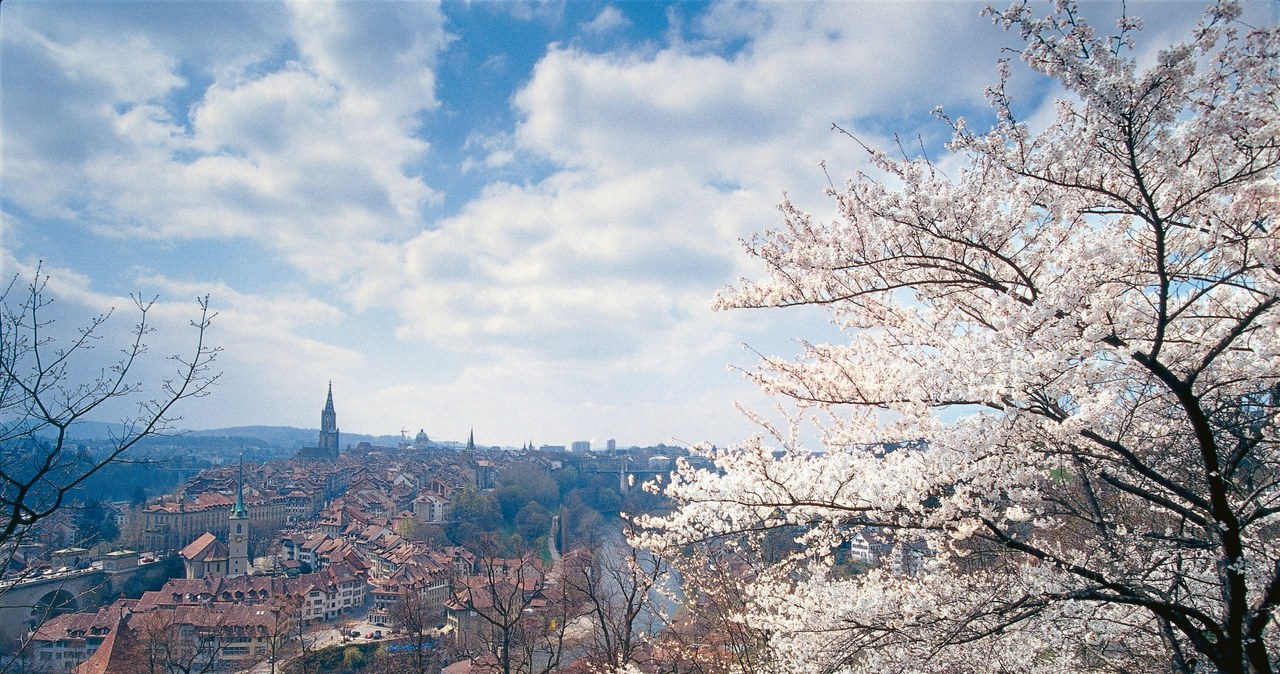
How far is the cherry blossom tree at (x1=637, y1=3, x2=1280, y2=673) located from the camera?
233 cm

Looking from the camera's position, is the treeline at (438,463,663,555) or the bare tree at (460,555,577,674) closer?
the bare tree at (460,555,577,674)

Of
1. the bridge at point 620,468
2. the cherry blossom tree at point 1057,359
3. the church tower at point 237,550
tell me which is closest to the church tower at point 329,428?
the bridge at point 620,468

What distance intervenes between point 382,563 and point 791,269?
41.1m

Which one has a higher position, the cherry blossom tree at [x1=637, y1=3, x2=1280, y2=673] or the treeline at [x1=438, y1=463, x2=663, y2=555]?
the cherry blossom tree at [x1=637, y1=3, x2=1280, y2=673]

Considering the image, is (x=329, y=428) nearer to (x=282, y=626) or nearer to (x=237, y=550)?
(x=237, y=550)

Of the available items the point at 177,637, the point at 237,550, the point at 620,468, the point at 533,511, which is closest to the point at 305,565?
the point at 237,550

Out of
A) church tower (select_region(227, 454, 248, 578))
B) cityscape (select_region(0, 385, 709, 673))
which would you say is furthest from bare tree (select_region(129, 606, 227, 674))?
church tower (select_region(227, 454, 248, 578))

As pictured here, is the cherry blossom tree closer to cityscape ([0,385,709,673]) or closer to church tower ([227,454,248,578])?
cityscape ([0,385,709,673])

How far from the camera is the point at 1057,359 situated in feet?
8.08

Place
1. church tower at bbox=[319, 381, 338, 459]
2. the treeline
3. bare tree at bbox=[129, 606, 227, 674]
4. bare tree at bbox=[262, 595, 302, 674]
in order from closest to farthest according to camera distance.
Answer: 1. bare tree at bbox=[262, 595, 302, 674]
2. bare tree at bbox=[129, 606, 227, 674]
3. the treeline
4. church tower at bbox=[319, 381, 338, 459]

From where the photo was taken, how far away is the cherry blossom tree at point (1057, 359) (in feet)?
7.65

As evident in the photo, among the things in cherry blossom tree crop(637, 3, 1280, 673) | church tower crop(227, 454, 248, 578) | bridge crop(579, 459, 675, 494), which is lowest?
church tower crop(227, 454, 248, 578)

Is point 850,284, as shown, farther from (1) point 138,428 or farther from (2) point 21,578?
(2) point 21,578

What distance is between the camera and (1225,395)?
2.98 m
